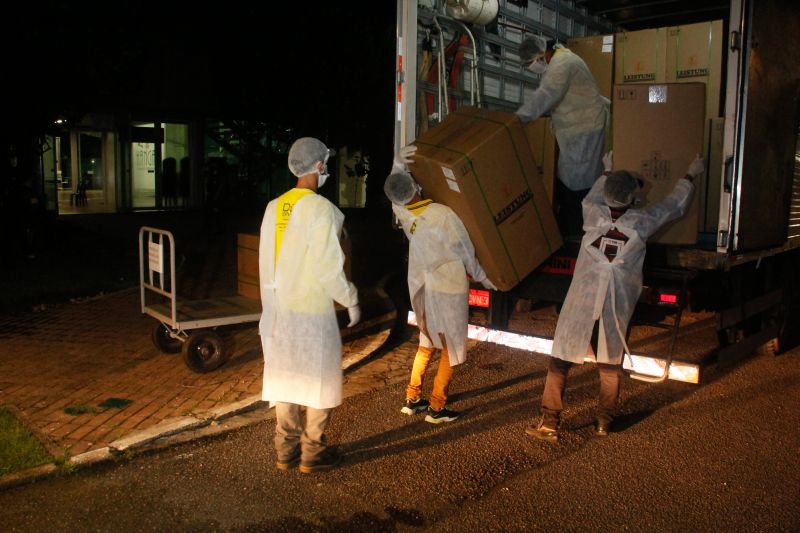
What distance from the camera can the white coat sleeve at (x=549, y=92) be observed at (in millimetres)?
5547

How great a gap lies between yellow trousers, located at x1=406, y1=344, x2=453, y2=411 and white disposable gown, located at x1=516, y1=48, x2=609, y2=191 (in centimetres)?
172

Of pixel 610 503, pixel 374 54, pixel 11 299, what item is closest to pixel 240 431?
pixel 610 503

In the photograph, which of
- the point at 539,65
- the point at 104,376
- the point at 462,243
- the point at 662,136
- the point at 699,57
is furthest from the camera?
the point at 699,57

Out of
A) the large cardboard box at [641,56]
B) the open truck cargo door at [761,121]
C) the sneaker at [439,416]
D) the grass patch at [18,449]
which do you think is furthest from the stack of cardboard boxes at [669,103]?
the grass patch at [18,449]

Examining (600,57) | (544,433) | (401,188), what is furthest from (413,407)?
(600,57)

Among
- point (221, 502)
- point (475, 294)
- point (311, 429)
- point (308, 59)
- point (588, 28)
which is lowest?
point (221, 502)

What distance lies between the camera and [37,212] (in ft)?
40.1

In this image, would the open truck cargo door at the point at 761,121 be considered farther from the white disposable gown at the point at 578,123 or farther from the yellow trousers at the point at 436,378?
the yellow trousers at the point at 436,378

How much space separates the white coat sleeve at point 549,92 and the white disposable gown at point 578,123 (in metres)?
0.02

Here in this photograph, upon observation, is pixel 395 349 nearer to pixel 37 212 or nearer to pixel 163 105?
pixel 37 212

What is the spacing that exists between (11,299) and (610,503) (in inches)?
296

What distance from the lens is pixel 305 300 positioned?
4.20 metres

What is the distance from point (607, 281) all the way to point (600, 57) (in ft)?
10.6

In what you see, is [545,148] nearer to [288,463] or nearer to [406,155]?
[406,155]
